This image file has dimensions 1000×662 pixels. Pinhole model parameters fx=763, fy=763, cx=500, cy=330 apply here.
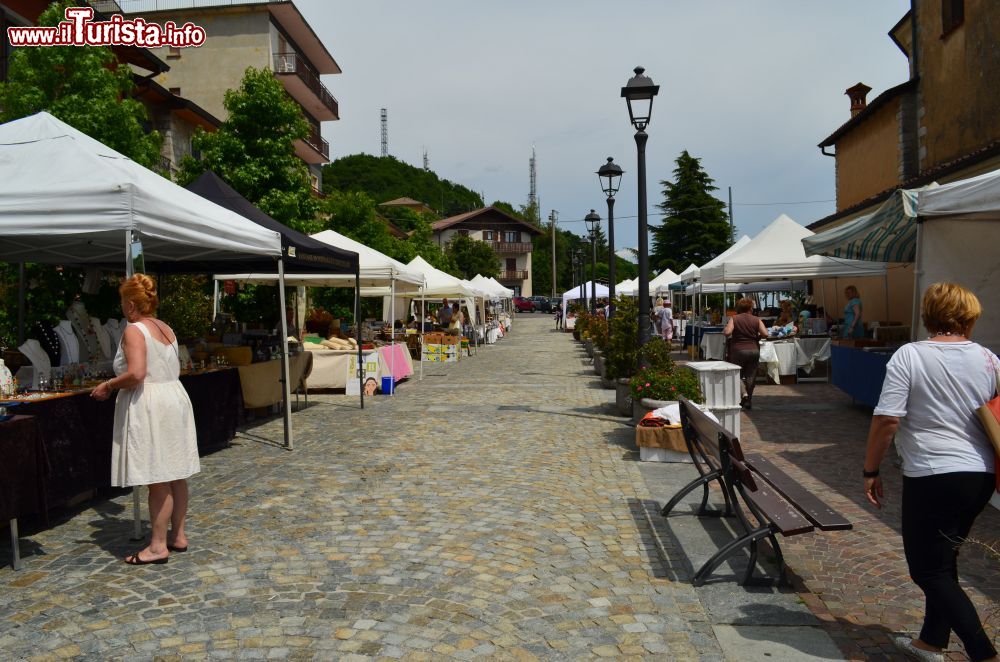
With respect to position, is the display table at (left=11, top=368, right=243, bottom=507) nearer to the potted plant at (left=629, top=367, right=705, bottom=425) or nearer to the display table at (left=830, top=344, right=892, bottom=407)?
the potted plant at (left=629, top=367, right=705, bottom=425)

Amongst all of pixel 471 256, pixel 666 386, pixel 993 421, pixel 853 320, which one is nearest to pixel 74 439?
pixel 993 421

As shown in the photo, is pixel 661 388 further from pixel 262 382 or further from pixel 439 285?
pixel 439 285

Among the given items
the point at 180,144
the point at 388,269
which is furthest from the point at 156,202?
the point at 180,144

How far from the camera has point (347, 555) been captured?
15.8 feet

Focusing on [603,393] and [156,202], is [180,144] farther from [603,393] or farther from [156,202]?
[156,202]

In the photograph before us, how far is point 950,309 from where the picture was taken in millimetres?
3135

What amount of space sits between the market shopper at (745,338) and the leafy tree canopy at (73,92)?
10074mm

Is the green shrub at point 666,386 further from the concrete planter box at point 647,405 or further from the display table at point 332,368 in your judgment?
the display table at point 332,368

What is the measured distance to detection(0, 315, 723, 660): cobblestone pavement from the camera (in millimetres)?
3586

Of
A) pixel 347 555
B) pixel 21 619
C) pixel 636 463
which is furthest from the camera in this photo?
pixel 636 463

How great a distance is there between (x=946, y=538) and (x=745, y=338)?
822 cm

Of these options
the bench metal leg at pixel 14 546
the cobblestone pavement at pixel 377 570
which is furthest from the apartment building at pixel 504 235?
the bench metal leg at pixel 14 546

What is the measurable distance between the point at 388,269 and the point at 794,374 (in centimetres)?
804

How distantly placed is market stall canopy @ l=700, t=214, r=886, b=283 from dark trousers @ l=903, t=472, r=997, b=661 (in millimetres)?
12489
